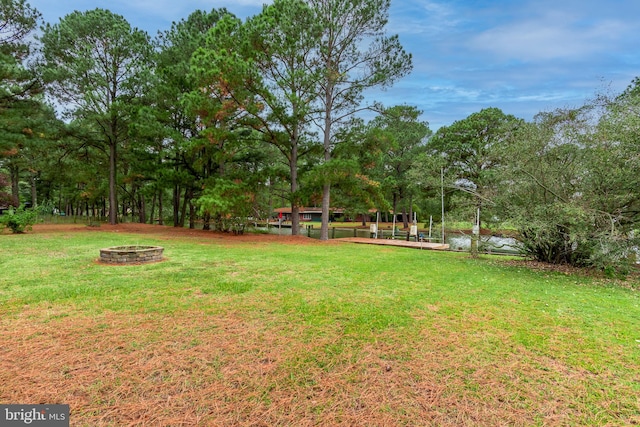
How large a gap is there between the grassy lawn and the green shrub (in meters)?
9.37

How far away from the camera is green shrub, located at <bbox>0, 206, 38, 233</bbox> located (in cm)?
1154

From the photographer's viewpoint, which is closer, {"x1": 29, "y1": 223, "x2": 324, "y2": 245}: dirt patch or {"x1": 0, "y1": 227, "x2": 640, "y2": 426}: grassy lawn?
{"x1": 0, "y1": 227, "x2": 640, "y2": 426}: grassy lawn

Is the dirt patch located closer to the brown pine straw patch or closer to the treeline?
the treeline

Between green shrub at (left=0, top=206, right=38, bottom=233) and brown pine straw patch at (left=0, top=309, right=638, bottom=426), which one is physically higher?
green shrub at (left=0, top=206, right=38, bottom=233)

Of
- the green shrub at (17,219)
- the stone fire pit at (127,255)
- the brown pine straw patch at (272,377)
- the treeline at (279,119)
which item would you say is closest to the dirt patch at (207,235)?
the green shrub at (17,219)

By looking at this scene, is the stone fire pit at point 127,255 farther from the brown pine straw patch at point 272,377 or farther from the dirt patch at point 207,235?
the dirt patch at point 207,235

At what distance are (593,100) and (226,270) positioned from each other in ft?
30.2

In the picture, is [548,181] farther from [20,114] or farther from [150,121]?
[20,114]

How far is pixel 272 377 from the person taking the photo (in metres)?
2.28

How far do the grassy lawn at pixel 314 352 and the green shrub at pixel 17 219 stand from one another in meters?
9.37

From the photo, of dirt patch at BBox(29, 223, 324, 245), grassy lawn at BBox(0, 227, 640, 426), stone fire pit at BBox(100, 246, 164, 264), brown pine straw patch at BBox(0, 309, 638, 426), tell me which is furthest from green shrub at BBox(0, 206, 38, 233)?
brown pine straw patch at BBox(0, 309, 638, 426)

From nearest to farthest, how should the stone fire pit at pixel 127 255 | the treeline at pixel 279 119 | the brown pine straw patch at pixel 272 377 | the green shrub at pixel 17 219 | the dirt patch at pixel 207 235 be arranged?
the brown pine straw patch at pixel 272 377
the stone fire pit at pixel 127 255
the treeline at pixel 279 119
the green shrub at pixel 17 219
the dirt patch at pixel 207 235

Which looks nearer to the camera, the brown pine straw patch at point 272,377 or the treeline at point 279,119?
the brown pine straw patch at point 272,377

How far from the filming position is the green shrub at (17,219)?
11.5 m
